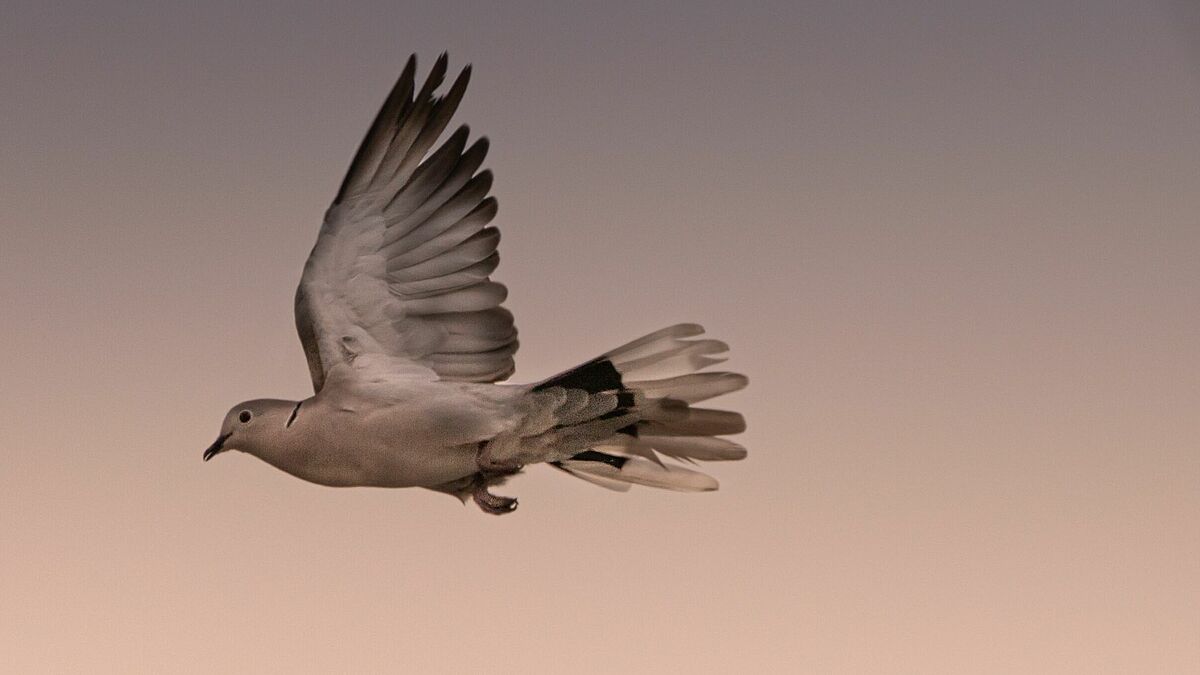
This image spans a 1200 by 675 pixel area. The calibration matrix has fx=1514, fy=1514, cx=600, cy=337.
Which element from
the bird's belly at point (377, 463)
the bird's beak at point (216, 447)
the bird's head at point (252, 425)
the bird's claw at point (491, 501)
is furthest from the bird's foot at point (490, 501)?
the bird's beak at point (216, 447)

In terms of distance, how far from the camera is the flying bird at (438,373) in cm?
369

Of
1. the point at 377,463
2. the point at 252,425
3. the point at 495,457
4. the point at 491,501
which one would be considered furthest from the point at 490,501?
the point at 252,425

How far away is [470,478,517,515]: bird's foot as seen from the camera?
3764mm

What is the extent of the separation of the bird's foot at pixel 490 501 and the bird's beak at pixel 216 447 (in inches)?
25.0

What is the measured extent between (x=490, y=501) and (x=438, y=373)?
380 millimetres

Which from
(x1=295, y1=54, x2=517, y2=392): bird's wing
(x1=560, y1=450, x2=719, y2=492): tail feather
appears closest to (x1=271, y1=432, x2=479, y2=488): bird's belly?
(x1=295, y1=54, x2=517, y2=392): bird's wing

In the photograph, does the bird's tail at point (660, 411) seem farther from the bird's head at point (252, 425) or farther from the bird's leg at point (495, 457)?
the bird's head at point (252, 425)

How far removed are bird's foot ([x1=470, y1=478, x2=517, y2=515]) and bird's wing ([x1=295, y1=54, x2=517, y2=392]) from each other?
0.30 meters

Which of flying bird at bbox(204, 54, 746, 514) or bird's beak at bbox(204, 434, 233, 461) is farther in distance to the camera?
bird's beak at bbox(204, 434, 233, 461)

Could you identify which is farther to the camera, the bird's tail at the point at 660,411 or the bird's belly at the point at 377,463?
the bird's tail at the point at 660,411

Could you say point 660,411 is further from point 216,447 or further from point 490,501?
point 216,447

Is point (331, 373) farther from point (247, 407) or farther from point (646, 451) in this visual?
point (646, 451)

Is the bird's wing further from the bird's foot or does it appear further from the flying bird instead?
the bird's foot

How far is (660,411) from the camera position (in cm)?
386
